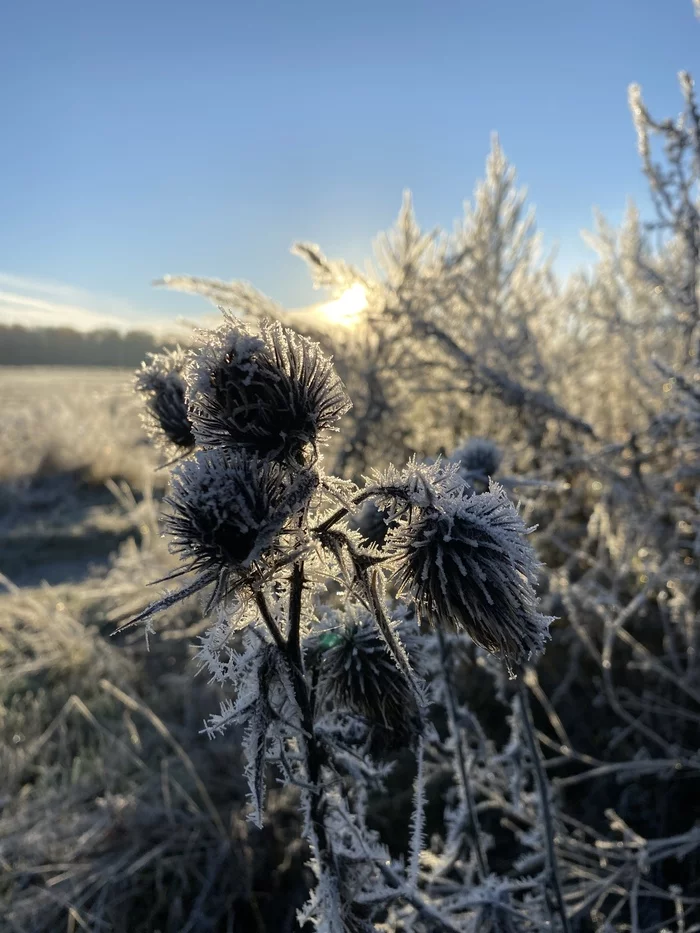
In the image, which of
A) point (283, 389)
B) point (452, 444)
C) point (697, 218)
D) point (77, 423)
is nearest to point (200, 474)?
point (283, 389)

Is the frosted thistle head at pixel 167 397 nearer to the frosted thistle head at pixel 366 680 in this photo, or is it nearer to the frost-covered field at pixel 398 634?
the frost-covered field at pixel 398 634

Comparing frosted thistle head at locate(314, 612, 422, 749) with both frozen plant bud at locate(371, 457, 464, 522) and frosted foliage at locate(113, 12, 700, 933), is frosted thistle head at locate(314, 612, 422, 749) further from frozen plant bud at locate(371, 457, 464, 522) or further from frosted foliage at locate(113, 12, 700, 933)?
frozen plant bud at locate(371, 457, 464, 522)

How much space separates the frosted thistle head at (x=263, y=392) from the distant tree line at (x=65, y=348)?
117 feet

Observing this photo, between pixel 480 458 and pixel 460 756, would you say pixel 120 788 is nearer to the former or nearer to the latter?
pixel 460 756

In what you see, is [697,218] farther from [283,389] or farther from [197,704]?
[197,704]

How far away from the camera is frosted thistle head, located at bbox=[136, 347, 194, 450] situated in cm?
114

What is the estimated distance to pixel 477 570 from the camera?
79 centimetres

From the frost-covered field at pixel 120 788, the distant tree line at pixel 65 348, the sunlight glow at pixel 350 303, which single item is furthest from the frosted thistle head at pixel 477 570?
the distant tree line at pixel 65 348

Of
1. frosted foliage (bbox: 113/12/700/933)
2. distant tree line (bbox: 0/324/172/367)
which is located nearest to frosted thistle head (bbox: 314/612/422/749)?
frosted foliage (bbox: 113/12/700/933)

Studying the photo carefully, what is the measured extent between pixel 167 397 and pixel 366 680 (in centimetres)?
60

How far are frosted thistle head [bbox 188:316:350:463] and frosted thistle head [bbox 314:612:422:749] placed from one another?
1.26 ft

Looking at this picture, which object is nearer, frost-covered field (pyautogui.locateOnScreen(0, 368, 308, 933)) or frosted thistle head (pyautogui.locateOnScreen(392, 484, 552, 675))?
frosted thistle head (pyautogui.locateOnScreen(392, 484, 552, 675))

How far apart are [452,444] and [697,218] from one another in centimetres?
227

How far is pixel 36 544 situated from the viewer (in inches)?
287
